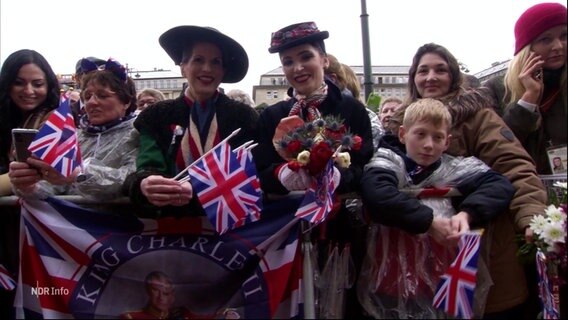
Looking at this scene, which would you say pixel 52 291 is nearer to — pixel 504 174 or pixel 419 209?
pixel 419 209

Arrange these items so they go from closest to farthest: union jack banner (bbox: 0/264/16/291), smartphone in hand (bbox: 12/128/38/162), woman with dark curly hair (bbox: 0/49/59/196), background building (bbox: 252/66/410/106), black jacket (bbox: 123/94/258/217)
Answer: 1. smartphone in hand (bbox: 12/128/38/162)
2. black jacket (bbox: 123/94/258/217)
3. union jack banner (bbox: 0/264/16/291)
4. woman with dark curly hair (bbox: 0/49/59/196)
5. background building (bbox: 252/66/410/106)

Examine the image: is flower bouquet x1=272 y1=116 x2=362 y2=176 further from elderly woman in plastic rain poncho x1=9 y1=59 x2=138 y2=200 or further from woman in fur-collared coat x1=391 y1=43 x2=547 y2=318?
elderly woman in plastic rain poncho x1=9 y1=59 x2=138 y2=200

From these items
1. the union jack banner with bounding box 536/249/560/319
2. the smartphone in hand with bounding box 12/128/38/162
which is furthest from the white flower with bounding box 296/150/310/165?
the smartphone in hand with bounding box 12/128/38/162

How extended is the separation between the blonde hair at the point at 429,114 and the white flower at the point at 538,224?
677mm

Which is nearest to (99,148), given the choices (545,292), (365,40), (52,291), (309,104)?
(52,291)

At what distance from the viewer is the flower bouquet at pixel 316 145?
2.65 m

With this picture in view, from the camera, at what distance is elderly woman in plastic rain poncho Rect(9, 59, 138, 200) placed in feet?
9.98

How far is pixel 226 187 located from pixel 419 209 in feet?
3.12

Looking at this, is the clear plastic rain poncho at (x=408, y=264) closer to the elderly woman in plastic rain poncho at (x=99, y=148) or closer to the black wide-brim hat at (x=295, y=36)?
the black wide-brim hat at (x=295, y=36)

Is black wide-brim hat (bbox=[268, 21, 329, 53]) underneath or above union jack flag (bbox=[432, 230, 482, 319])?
above

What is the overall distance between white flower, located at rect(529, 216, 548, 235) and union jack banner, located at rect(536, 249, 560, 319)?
7.3 inches

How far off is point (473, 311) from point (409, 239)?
0.48 meters

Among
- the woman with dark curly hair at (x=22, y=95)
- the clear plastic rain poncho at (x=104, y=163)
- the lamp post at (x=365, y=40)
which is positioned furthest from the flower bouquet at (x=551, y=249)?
the lamp post at (x=365, y=40)

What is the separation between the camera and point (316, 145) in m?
2.66
